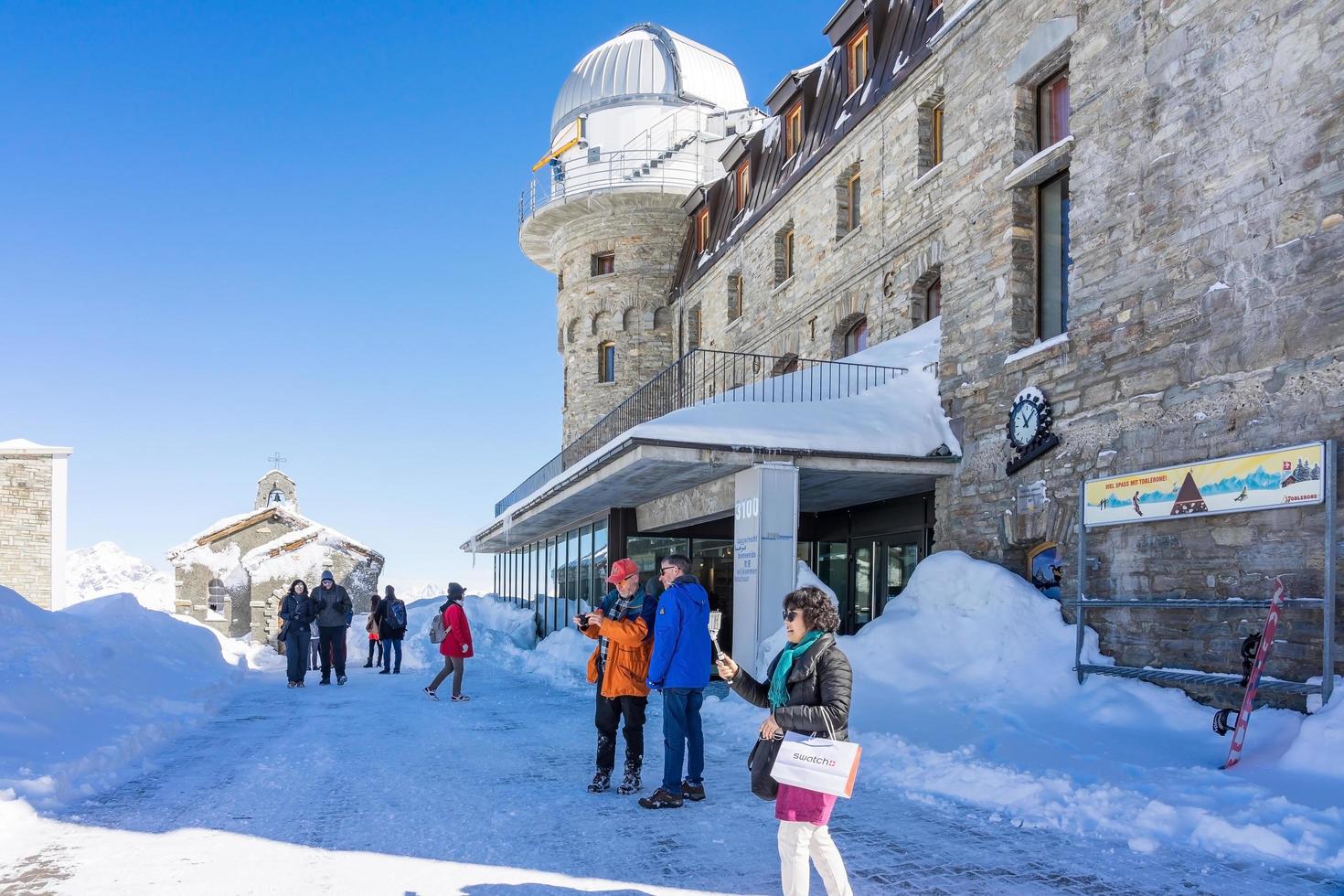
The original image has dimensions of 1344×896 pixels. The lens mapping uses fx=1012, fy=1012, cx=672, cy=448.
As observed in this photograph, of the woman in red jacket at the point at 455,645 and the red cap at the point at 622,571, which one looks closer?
the red cap at the point at 622,571

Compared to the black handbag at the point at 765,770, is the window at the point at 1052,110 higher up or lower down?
higher up

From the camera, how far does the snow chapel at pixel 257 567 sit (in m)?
33.8

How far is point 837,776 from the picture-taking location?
3.78 m

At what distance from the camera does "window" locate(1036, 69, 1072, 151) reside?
11.0 m

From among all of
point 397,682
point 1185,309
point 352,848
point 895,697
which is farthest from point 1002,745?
point 397,682

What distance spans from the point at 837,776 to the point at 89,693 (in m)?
8.50

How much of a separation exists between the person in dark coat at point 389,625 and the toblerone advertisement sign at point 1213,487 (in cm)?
1217

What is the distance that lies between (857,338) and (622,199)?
1230cm

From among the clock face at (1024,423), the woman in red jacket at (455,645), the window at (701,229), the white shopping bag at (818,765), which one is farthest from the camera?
the window at (701,229)

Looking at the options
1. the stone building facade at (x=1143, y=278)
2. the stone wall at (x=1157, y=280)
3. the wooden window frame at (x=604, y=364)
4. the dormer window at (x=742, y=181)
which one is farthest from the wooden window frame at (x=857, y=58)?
the wooden window frame at (x=604, y=364)

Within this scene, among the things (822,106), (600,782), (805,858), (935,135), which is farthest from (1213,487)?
(822,106)

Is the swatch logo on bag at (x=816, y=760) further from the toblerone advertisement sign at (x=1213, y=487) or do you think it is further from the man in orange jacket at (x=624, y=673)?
the toblerone advertisement sign at (x=1213, y=487)

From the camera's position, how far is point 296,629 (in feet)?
49.7

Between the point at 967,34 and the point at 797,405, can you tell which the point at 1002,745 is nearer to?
the point at 797,405
